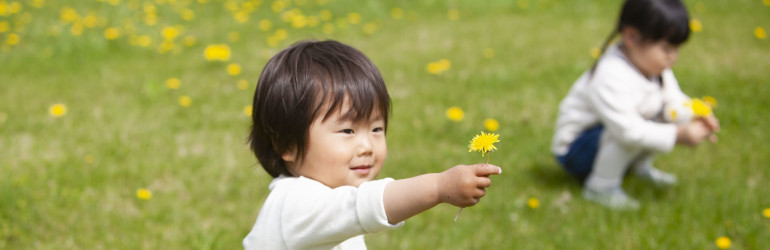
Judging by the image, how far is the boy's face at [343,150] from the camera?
1491 millimetres

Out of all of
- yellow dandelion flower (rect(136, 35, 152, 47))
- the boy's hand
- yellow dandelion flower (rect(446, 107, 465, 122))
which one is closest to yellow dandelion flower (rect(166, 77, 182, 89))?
yellow dandelion flower (rect(136, 35, 152, 47))

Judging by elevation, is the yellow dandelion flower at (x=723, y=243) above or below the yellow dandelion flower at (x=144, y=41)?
below

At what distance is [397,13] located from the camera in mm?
6430

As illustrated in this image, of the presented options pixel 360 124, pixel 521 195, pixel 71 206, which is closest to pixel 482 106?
pixel 521 195

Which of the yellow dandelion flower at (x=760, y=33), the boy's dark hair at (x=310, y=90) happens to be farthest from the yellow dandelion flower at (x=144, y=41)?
the yellow dandelion flower at (x=760, y=33)

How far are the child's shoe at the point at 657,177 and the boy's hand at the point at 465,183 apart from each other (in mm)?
2308

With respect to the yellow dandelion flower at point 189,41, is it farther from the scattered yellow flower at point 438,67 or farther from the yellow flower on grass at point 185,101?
the scattered yellow flower at point 438,67

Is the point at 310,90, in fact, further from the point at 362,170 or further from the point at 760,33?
the point at 760,33

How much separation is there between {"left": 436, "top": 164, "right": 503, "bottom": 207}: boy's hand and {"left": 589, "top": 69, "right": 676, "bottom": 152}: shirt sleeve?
72.0 inches

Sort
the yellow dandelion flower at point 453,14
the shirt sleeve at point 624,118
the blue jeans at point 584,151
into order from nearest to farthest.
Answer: the shirt sleeve at point 624,118
the blue jeans at point 584,151
the yellow dandelion flower at point 453,14

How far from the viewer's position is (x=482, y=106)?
4016 mm

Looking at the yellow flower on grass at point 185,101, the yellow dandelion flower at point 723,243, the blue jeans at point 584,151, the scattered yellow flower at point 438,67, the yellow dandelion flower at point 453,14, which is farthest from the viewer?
the yellow dandelion flower at point 453,14

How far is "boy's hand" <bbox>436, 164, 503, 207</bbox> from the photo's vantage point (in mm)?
1172

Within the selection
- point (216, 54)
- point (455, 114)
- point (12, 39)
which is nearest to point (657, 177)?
point (455, 114)
